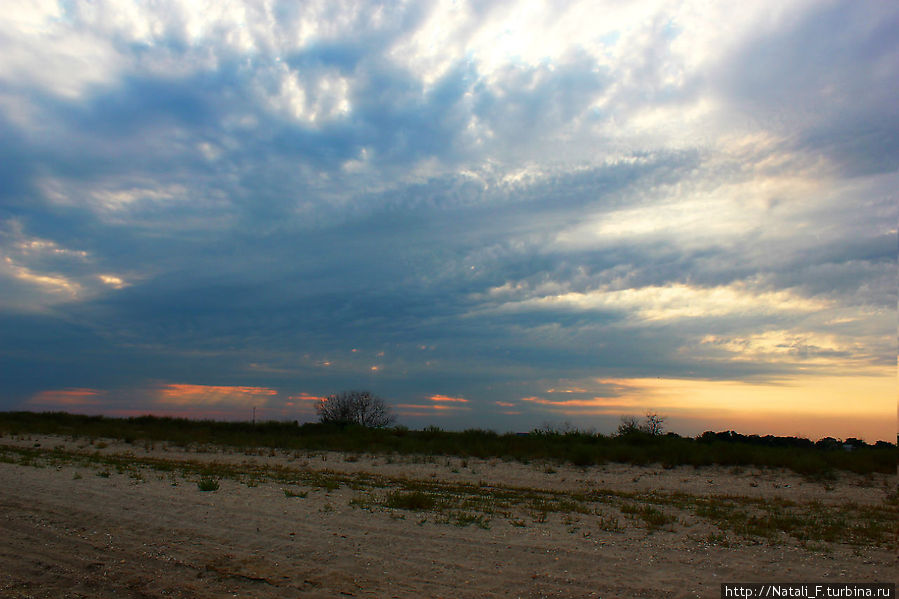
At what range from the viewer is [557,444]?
27.9m

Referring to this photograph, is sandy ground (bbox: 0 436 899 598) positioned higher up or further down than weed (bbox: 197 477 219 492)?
higher up

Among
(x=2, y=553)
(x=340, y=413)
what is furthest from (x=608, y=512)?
(x=340, y=413)

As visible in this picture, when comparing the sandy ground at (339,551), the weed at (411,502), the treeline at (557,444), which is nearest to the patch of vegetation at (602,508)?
the weed at (411,502)

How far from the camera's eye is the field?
6598 millimetres

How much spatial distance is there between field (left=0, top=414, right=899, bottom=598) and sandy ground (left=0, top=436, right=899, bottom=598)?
1.3 inches

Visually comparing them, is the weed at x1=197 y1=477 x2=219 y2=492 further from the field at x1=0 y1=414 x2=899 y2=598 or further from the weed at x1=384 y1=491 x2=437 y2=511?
the weed at x1=384 y1=491 x2=437 y2=511

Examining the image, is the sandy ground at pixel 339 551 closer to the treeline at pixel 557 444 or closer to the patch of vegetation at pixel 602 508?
the patch of vegetation at pixel 602 508

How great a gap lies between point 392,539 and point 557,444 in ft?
68.5

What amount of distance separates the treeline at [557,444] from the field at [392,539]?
273 inches

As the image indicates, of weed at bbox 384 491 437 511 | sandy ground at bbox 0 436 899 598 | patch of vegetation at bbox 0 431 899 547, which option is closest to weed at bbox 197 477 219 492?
patch of vegetation at bbox 0 431 899 547

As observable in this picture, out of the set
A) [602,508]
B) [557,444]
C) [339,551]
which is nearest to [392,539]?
[339,551]

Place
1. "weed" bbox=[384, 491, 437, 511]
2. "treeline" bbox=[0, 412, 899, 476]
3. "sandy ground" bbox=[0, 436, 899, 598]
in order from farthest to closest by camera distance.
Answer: "treeline" bbox=[0, 412, 899, 476] < "weed" bbox=[384, 491, 437, 511] < "sandy ground" bbox=[0, 436, 899, 598]

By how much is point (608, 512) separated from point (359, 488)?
6.20 m

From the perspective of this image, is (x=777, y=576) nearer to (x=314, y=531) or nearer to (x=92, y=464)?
(x=314, y=531)
